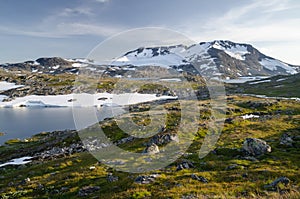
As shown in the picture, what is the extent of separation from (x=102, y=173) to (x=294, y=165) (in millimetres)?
22236

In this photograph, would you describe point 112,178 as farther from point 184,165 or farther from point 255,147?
point 255,147

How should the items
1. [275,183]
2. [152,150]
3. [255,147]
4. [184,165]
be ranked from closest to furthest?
[275,183], [184,165], [255,147], [152,150]

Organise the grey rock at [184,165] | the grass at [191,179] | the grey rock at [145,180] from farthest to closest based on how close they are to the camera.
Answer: the grey rock at [184,165] → the grey rock at [145,180] → the grass at [191,179]

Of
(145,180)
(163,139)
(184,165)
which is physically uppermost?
(145,180)

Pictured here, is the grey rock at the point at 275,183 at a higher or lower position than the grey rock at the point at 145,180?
higher

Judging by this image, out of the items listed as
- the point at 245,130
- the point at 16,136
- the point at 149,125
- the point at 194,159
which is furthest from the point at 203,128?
the point at 16,136

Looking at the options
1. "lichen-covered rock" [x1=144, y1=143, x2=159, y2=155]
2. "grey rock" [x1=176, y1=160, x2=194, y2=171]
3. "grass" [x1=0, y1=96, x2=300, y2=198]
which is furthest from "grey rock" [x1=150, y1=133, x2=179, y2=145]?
"grey rock" [x1=176, y1=160, x2=194, y2=171]

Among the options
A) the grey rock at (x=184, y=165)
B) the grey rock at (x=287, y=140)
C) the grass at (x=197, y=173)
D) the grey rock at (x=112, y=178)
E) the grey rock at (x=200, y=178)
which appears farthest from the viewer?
the grey rock at (x=287, y=140)

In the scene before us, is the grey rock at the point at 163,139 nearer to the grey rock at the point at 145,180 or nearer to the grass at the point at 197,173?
the grass at the point at 197,173

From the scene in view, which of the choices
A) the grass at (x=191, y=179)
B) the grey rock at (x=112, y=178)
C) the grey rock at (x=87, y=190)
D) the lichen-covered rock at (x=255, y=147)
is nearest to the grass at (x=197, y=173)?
the grass at (x=191, y=179)

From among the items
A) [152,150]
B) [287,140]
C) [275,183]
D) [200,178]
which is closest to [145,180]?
[200,178]

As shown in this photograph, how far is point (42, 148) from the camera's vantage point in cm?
5766

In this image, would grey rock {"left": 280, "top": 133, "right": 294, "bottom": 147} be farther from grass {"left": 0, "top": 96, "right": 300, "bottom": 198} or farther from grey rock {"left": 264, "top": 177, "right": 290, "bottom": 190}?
grey rock {"left": 264, "top": 177, "right": 290, "bottom": 190}

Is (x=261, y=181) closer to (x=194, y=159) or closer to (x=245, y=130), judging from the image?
(x=194, y=159)
